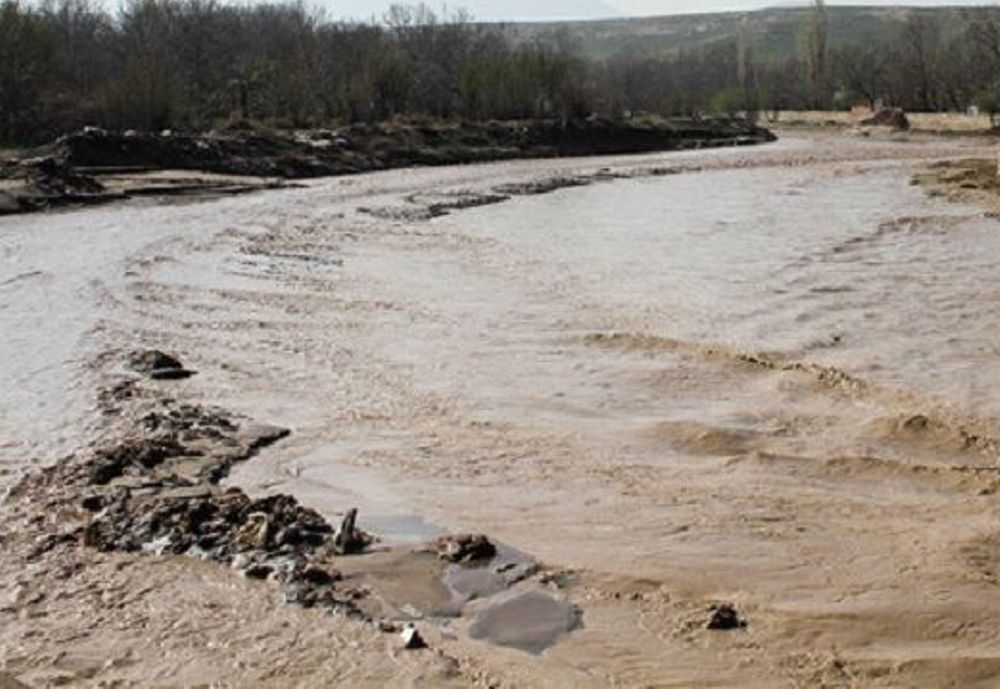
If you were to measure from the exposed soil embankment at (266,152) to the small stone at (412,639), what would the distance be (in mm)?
23762

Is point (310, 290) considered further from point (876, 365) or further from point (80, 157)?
point (80, 157)

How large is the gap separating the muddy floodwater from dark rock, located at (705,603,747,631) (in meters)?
0.06

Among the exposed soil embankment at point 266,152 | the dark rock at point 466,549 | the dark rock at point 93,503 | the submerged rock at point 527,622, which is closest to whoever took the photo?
the submerged rock at point 527,622

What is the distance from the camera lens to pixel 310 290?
15883 millimetres

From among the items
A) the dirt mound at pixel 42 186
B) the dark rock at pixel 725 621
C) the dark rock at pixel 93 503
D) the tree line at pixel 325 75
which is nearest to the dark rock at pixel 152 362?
the dark rock at pixel 93 503

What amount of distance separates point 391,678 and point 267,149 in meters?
37.2

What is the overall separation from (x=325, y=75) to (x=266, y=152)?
1022 inches

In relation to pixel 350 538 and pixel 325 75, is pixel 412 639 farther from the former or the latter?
pixel 325 75

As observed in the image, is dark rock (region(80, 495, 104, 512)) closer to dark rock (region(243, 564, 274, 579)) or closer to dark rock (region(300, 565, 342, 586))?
dark rock (region(243, 564, 274, 579))

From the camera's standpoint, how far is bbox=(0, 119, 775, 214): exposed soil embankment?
30.7 m

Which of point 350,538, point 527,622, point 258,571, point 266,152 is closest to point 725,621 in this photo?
point 527,622

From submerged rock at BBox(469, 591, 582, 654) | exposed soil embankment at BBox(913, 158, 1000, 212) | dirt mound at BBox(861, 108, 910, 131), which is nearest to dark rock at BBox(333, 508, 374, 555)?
submerged rock at BBox(469, 591, 582, 654)

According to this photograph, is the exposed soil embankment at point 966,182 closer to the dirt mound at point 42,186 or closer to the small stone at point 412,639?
the dirt mound at point 42,186

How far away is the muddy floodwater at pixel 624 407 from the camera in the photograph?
18.7 ft
